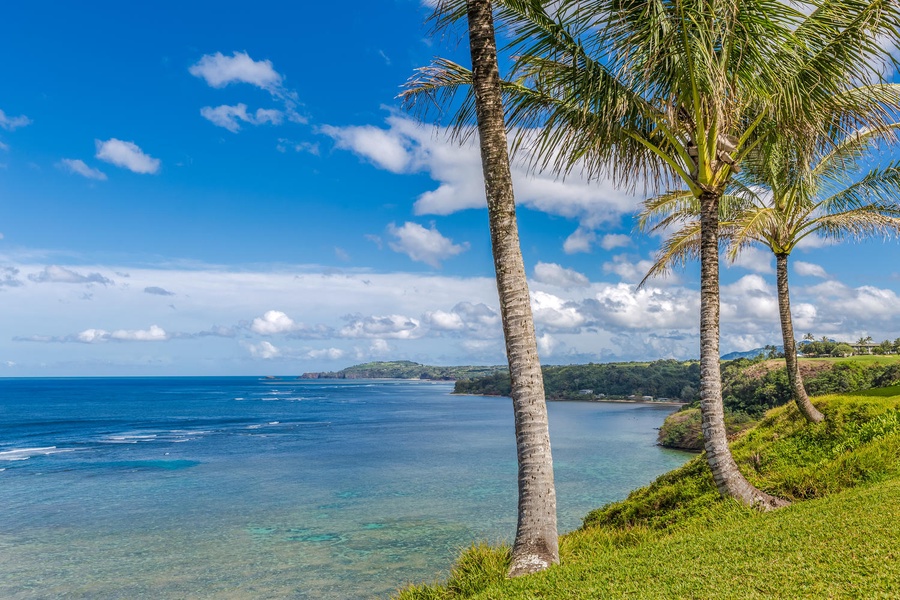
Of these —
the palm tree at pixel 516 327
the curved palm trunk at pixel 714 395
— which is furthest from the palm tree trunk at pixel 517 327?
the curved palm trunk at pixel 714 395

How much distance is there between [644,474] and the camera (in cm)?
3009

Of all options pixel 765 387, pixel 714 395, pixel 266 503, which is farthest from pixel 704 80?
pixel 765 387

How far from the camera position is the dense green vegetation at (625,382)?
104m

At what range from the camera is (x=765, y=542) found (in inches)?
226

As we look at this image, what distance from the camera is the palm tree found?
6.43 metres

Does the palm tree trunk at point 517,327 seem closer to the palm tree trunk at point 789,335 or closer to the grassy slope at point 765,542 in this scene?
the grassy slope at point 765,542

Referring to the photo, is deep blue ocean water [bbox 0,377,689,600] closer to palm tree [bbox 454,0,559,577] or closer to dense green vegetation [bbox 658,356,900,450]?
dense green vegetation [bbox 658,356,900,450]

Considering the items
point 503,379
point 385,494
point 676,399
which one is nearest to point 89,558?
point 385,494

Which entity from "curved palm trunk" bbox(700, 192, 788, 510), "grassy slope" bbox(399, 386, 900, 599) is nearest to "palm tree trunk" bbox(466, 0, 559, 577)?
"grassy slope" bbox(399, 386, 900, 599)

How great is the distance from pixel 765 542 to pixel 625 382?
11243 centimetres

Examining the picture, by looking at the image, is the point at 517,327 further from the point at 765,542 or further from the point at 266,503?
the point at 266,503

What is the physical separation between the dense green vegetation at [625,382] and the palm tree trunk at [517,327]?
9611 cm

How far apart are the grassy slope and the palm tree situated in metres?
0.50

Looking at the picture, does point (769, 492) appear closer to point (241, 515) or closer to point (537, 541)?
point (537, 541)
